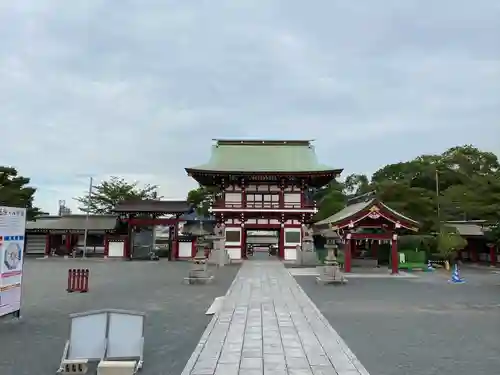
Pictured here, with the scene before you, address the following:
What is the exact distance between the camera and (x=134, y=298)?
14.4 metres

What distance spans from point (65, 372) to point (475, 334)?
319 inches

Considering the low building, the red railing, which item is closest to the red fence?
the red railing

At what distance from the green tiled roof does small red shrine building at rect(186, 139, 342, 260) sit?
8cm

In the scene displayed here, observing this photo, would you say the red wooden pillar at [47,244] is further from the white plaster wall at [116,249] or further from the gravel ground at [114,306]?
the gravel ground at [114,306]

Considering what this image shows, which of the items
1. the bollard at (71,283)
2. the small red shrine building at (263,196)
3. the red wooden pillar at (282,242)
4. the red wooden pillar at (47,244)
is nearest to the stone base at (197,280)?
the bollard at (71,283)

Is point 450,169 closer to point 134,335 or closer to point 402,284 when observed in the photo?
point 402,284

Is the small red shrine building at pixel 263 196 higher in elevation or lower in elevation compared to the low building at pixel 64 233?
higher

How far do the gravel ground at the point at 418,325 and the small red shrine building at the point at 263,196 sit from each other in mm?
17585

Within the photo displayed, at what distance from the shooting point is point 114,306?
12742 mm

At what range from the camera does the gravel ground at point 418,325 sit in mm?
7227

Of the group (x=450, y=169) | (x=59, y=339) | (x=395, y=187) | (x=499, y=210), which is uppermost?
(x=450, y=169)

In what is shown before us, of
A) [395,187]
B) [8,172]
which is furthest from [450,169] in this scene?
[8,172]

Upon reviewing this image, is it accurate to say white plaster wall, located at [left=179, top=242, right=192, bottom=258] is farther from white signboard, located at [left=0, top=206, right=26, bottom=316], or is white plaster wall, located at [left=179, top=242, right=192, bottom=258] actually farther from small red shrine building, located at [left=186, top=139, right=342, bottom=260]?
white signboard, located at [left=0, top=206, right=26, bottom=316]

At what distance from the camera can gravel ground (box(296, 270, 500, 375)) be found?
23.7 feet
